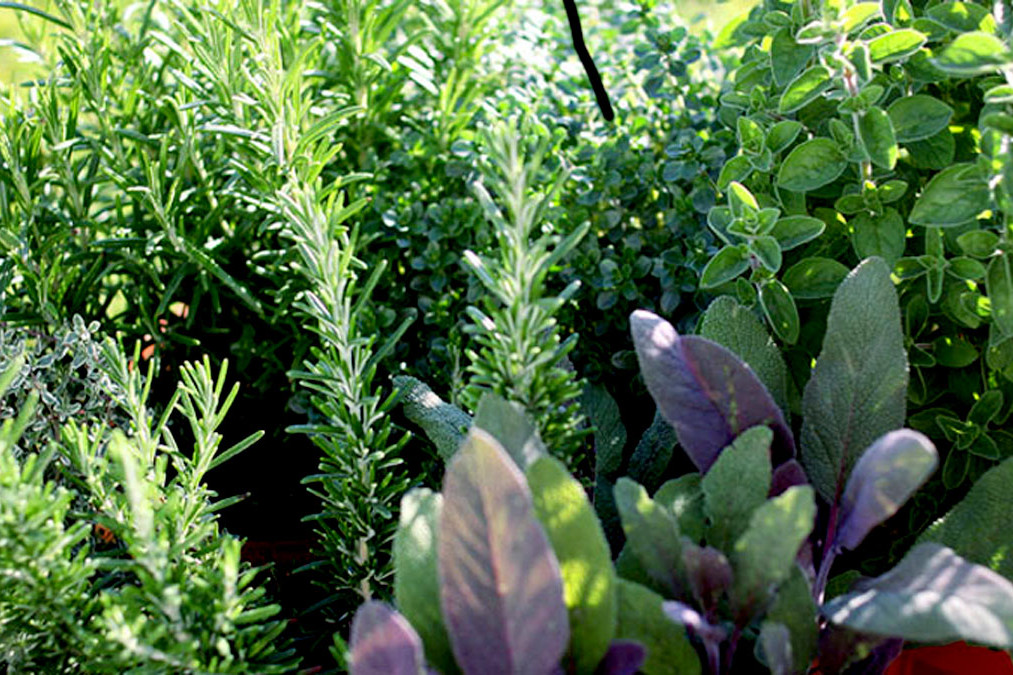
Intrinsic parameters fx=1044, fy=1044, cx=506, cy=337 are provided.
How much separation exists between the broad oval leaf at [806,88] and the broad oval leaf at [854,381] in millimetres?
158

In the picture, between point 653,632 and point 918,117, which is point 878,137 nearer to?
point 918,117

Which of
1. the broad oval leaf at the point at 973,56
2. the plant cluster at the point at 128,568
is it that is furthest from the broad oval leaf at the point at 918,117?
the plant cluster at the point at 128,568

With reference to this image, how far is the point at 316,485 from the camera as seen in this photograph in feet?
4.01

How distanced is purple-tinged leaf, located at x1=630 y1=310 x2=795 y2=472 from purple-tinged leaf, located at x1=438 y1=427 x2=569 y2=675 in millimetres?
217

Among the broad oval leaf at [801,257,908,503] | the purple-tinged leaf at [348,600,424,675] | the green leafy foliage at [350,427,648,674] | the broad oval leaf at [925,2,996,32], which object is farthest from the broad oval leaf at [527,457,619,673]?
the broad oval leaf at [925,2,996,32]

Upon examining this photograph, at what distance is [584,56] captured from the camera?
3.47 ft

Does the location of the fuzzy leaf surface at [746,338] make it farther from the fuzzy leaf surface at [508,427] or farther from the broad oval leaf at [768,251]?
the fuzzy leaf surface at [508,427]

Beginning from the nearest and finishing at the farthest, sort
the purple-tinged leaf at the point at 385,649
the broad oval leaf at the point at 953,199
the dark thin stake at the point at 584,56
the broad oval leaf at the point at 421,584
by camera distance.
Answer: the purple-tinged leaf at the point at 385,649 < the broad oval leaf at the point at 421,584 < the broad oval leaf at the point at 953,199 < the dark thin stake at the point at 584,56

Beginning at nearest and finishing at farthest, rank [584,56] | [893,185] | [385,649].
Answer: [385,649], [893,185], [584,56]

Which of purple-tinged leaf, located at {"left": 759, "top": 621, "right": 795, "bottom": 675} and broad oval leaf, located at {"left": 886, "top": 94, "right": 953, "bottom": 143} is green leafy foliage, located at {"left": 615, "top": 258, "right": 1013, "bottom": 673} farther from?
broad oval leaf, located at {"left": 886, "top": 94, "right": 953, "bottom": 143}

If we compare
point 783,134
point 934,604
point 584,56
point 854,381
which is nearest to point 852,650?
point 934,604

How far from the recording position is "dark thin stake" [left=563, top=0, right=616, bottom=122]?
1.03m

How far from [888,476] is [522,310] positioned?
26 centimetres

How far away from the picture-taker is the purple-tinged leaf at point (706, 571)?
0.66m
